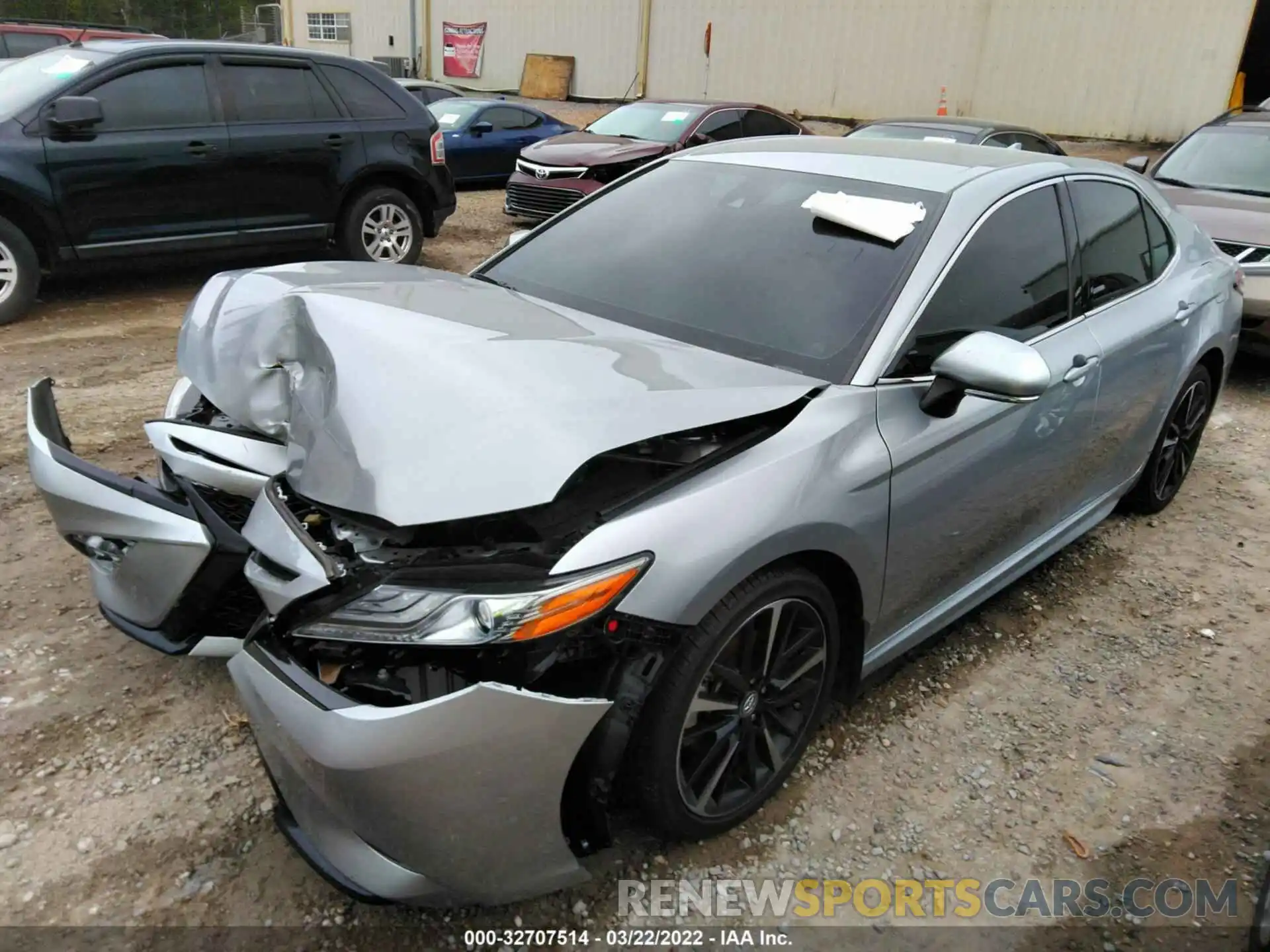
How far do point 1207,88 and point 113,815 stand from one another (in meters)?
19.3

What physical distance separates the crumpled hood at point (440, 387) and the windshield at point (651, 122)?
26.8ft

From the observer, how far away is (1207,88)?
16328 mm

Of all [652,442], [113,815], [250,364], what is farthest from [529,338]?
[113,815]

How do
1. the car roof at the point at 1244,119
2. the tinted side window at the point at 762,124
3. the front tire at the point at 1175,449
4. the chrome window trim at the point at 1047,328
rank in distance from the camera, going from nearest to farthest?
1. the chrome window trim at the point at 1047,328
2. the front tire at the point at 1175,449
3. the car roof at the point at 1244,119
4. the tinted side window at the point at 762,124

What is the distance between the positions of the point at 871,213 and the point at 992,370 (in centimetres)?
72

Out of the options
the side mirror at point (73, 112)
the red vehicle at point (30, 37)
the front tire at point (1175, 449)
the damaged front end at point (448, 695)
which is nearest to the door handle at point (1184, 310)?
the front tire at point (1175, 449)

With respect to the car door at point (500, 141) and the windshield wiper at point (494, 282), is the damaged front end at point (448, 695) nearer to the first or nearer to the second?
the windshield wiper at point (494, 282)

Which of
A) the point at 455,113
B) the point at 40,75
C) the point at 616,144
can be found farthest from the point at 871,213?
the point at 455,113

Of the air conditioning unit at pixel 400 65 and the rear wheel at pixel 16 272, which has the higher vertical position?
the air conditioning unit at pixel 400 65

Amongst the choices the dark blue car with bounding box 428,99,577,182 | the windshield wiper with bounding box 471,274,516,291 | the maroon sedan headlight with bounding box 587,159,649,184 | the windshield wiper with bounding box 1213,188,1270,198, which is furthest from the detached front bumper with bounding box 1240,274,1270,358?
the dark blue car with bounding box 428,99,577,182

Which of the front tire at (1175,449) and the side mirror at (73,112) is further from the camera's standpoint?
the side mirror at (73,112)

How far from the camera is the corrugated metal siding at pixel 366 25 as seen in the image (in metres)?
28.5

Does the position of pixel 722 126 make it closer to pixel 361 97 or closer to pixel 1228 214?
pixel 361 97

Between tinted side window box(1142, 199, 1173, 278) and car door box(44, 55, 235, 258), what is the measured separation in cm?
592
